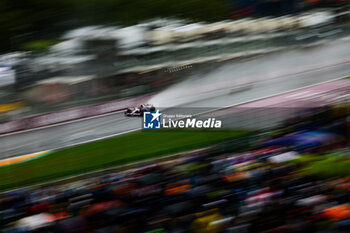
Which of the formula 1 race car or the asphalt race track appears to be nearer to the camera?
the asphalt race track

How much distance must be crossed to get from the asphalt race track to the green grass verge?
0.07 meters

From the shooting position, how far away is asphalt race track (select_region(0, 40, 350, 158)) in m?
2.91

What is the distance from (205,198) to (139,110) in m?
0.80

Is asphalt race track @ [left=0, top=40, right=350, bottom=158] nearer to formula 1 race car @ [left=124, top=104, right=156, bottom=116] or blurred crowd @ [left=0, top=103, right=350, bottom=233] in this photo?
formula 1 race car @ [left=124, top=104, right=156, bottom=116]

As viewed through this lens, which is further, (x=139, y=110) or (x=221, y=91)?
(x=221, y=91)

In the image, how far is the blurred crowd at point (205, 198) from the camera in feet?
9.56

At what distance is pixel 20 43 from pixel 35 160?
0.79 meters

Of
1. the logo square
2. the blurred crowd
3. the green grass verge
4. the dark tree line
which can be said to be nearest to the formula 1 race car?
the logo square

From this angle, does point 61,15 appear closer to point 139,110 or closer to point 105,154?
point 139,110

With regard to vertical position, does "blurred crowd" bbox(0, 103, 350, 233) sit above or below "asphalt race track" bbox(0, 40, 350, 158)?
below

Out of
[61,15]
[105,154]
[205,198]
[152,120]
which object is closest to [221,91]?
[152,120]

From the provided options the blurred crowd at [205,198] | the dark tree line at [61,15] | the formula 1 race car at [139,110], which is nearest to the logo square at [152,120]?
the formula 1 race car at [139,110]

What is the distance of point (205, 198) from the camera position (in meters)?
3.13

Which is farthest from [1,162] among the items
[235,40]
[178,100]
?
[235,40]
